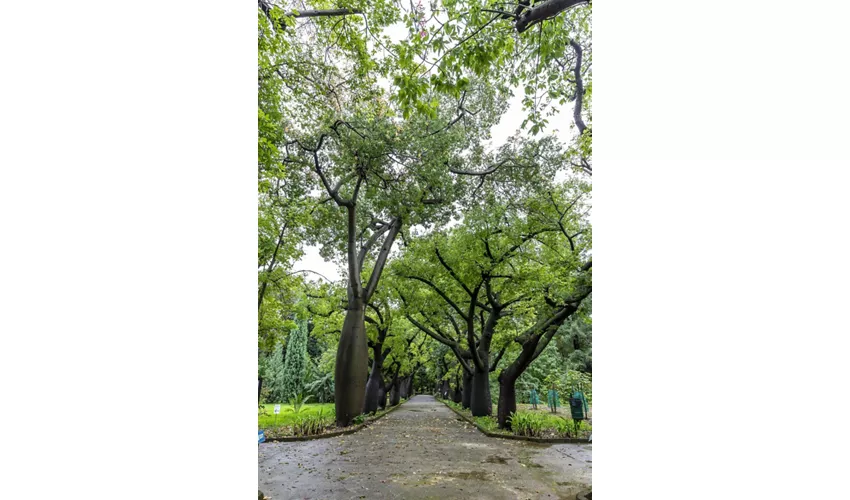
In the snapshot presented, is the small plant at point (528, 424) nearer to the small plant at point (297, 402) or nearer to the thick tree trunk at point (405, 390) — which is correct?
the small plant at point (297, 402)

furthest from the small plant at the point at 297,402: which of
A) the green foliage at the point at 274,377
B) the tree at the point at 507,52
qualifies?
the tree at the point at 507,52

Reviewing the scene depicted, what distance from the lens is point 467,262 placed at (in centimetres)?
541

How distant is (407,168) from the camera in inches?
142

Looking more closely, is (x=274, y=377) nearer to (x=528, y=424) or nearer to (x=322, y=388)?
(x=322, y=388)

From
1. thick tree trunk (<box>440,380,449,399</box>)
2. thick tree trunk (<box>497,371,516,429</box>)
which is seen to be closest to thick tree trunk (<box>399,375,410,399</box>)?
thick tree trunk (<box>440,380,449,399</box>)

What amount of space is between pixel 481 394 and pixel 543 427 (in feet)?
8.05

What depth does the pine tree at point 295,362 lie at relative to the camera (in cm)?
326

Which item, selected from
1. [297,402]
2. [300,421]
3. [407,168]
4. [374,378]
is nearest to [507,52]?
[407,168]

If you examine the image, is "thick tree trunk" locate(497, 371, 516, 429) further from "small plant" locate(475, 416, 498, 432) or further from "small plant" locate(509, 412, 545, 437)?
"small plant" locate(509, 412, 545, 437)

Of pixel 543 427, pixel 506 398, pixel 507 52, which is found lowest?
pixel 543 427

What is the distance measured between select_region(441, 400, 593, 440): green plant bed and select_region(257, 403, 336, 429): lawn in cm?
188
